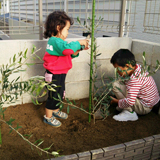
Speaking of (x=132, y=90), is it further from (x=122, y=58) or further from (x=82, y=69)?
(x=82, y=69)

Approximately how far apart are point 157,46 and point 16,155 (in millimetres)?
2371

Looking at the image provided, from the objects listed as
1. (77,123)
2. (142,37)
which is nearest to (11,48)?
(77,123)

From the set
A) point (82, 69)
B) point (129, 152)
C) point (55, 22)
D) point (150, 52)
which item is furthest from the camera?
point (82, 69)

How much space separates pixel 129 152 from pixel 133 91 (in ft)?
3.04

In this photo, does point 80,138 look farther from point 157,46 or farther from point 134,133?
point 157,46

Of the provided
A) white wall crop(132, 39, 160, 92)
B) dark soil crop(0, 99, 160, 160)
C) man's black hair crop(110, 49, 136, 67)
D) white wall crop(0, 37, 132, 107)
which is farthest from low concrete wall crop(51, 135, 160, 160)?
white wall crop(0, 37, 132, 107)

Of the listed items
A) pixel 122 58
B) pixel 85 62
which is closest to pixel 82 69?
pixel 85 62

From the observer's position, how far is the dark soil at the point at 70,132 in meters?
2.22

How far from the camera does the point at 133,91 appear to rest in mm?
2732

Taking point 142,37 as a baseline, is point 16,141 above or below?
below

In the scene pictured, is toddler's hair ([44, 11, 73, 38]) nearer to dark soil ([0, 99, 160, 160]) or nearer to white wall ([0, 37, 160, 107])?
white wall ([0, 37, 160, 107])

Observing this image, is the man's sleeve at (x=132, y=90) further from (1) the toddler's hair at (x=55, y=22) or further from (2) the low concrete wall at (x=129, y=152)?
(1) the toddler's hair at (x=55, y=22)

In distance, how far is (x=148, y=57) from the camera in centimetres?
329

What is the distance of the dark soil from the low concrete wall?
0.33m
